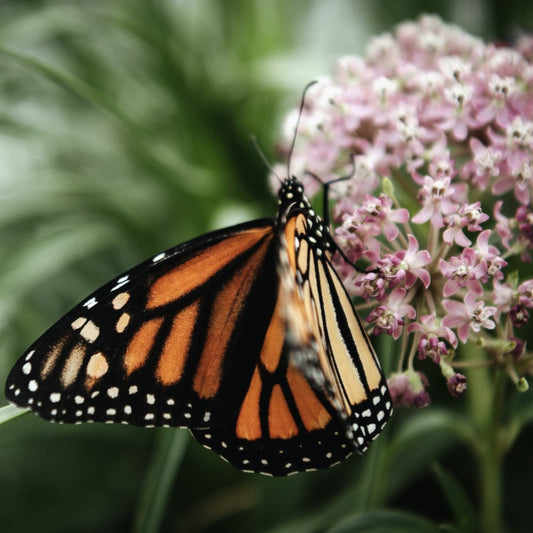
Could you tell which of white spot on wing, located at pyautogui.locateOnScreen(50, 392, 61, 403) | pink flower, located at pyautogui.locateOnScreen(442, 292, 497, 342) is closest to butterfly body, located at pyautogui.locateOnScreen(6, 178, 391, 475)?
white spot on wing, located at pyautogui.locateOnScreen(50, 392, 61, 403)

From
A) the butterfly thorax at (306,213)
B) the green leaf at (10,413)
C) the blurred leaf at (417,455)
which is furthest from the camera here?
the blurred leaf at (417,455)

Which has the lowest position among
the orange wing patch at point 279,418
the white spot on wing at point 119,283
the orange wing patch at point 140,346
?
the orange wing patch at point 279,418

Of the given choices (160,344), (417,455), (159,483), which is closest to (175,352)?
(160,344)

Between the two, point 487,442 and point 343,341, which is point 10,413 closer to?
point 343,341

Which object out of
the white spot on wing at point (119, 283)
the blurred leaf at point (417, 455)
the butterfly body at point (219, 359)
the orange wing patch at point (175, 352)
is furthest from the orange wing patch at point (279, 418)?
the blurred leaf at point (417, 455)

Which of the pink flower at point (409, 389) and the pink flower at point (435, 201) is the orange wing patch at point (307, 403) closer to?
the pink flower at point (409, 389)
